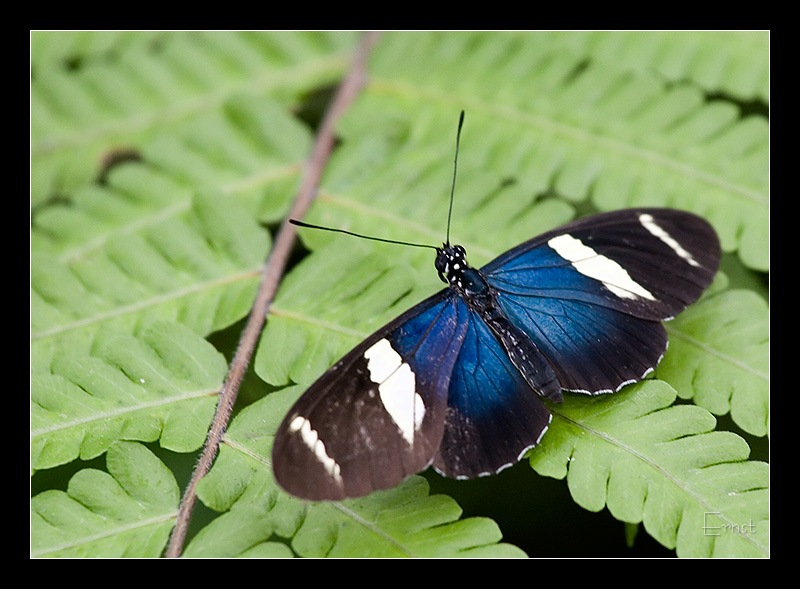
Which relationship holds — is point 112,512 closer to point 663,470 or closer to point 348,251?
point 348,251

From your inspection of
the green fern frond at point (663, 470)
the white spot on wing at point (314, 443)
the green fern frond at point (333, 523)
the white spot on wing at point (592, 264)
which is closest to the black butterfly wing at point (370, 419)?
the white spot on wing at point (314, 443)

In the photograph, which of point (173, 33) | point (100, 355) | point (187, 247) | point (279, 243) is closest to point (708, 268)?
point (279, 243)

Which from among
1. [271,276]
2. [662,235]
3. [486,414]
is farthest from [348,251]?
[662,235]

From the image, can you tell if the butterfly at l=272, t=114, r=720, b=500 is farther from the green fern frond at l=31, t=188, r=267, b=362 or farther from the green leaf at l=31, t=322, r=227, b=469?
the green fern frond at l=31, t=188, r=267, b=362

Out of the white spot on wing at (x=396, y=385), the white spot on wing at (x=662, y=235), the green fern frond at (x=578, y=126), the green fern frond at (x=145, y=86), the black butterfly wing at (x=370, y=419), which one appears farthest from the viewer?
the green fern frond at (x=145, y=86)

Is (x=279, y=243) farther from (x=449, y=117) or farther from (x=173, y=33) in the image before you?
(x=173, y=33)

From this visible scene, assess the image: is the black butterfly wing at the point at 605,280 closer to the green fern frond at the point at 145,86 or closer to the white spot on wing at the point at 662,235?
the white spot on wing at the point at 662,235
